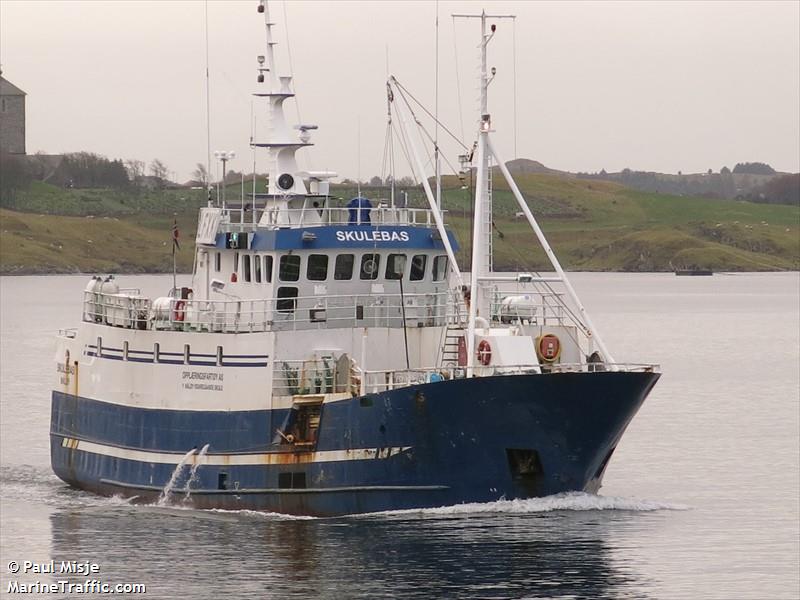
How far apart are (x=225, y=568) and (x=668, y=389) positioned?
131 ft

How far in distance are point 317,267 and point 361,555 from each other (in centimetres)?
776

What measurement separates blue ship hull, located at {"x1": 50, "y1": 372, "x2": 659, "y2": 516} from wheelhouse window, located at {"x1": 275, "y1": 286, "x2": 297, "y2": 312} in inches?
107

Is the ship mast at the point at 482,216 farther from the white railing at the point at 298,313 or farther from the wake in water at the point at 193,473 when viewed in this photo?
the wake in water at the point at 193,473

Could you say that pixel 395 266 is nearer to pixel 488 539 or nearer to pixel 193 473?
pixel 193 473

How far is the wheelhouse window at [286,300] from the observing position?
39.3 m

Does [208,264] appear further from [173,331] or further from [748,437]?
[748,437]

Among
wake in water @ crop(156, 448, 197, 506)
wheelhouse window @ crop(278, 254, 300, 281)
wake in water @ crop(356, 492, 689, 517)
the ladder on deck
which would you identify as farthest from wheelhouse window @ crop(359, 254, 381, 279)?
wake in water @ crop(356, 492, 689, 517)

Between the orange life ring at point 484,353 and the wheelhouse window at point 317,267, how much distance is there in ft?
14.5

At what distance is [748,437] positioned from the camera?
55.8 m

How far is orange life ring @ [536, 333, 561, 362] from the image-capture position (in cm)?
3759

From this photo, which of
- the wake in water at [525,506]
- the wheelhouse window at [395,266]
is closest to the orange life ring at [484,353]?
the wake in water at [525,506]

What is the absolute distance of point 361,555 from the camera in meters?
34.2

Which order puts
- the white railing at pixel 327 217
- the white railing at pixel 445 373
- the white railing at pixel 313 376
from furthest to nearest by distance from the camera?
the white railing at pixel 327 217 < the white railing at pixel 313 376 < the white railing at pixel 445 373

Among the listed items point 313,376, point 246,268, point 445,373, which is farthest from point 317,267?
point 445,373
